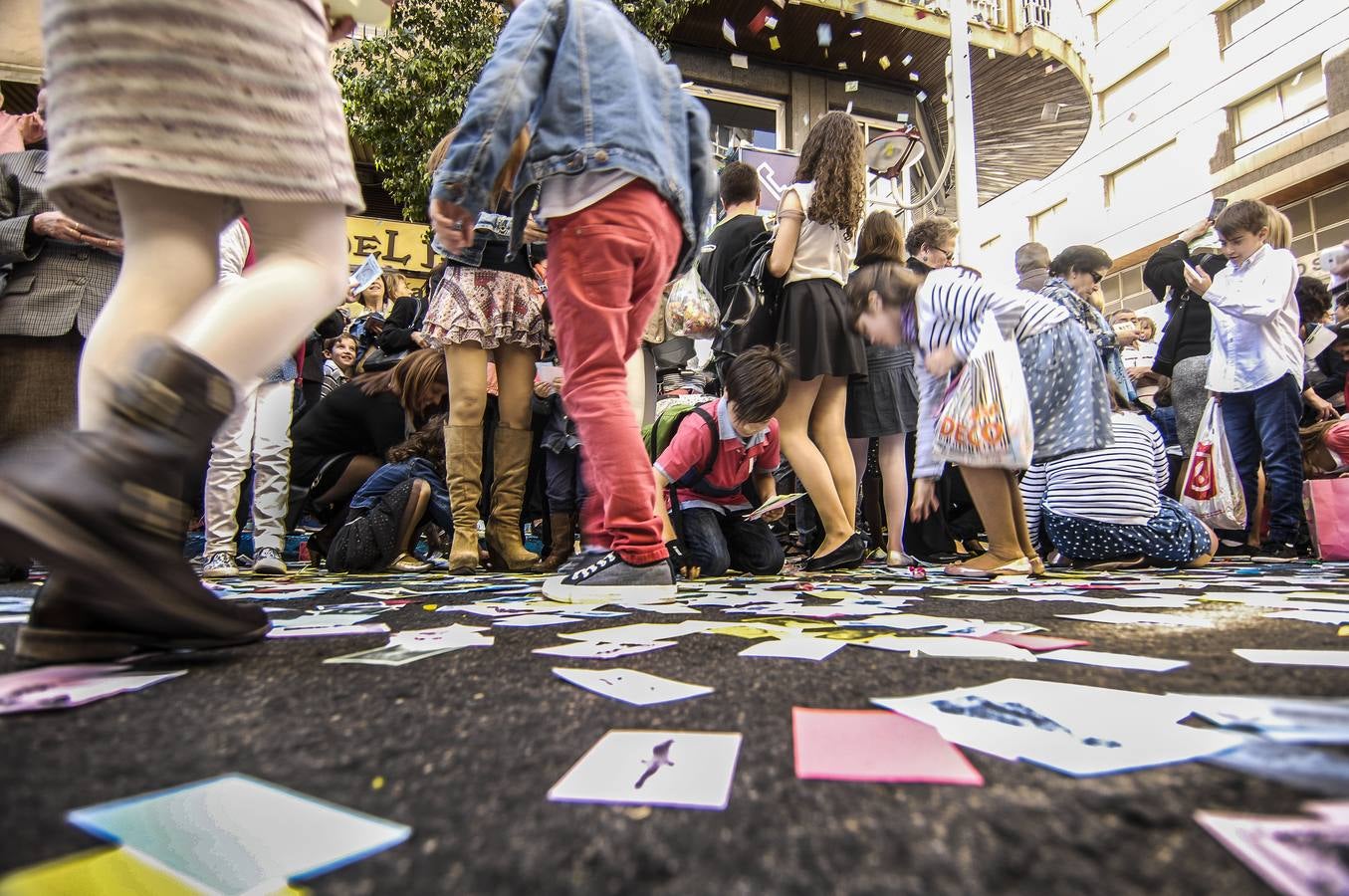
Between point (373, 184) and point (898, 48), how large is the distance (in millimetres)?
7208

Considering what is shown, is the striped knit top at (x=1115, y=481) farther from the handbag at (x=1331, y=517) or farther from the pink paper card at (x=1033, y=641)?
the pink paper card at (x=1033, y=641)

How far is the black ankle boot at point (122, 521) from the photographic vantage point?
0.71 m

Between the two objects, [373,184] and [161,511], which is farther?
[373,184]

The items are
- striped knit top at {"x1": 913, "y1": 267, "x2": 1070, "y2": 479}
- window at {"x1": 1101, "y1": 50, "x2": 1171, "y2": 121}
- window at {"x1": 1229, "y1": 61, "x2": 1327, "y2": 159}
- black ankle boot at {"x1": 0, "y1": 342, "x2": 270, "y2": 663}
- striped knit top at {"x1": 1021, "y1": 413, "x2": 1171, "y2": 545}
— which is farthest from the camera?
window at {"x1": 1101, "y1": 50, "x2": 1171, "y2": 121}

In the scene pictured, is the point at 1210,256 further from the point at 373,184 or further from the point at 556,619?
the point at 373,184

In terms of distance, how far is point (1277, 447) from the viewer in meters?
3.66

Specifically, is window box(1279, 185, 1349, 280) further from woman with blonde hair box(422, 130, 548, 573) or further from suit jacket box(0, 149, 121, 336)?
suit jacket box(0, 149, 121, 336)

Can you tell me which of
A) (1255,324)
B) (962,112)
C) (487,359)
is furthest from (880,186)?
(487,359)

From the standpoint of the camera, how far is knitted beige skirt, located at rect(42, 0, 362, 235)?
3.14 feet

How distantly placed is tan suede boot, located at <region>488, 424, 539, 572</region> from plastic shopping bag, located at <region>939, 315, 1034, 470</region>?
163 centimetres

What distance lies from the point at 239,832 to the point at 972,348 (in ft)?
8.23

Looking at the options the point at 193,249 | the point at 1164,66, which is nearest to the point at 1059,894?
the point at 193,249

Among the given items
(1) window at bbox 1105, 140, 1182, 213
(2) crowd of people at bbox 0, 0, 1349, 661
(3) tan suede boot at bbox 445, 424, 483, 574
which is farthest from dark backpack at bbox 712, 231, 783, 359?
(1) window at bbox 1105, 140, 1182, 213

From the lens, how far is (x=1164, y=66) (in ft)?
55.3
